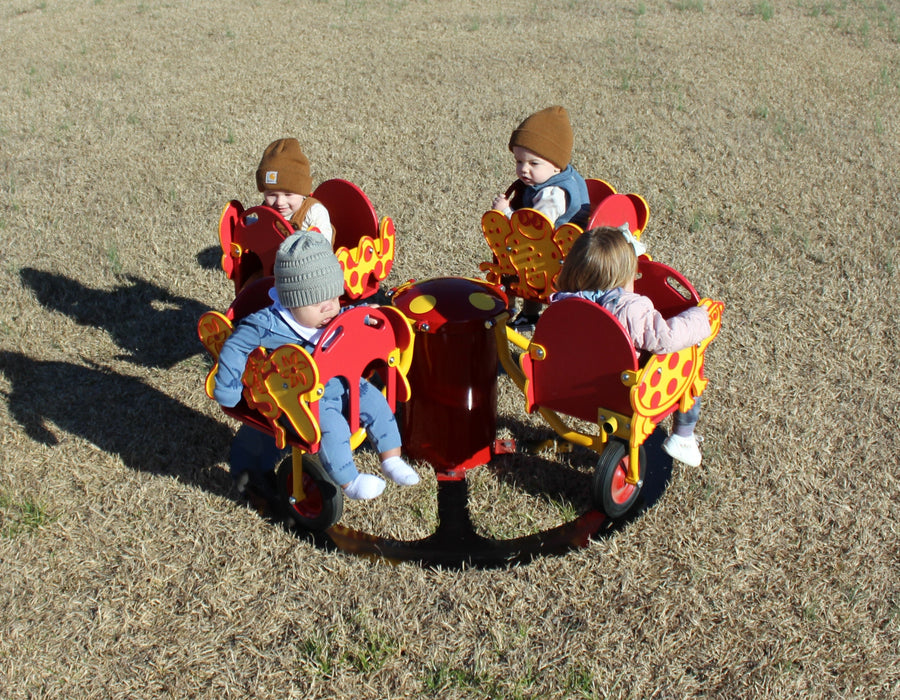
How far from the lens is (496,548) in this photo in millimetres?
3342

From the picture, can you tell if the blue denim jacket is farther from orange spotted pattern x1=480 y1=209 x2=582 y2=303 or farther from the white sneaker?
the white sneaker

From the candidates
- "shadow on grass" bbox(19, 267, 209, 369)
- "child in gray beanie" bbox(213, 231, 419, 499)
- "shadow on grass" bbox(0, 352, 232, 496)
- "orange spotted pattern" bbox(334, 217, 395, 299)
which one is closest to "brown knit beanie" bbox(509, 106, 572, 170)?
"orange spotted pattern" bbox(334, 217, 395, 299)

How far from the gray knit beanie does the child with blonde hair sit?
0.84m

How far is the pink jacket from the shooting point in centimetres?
303

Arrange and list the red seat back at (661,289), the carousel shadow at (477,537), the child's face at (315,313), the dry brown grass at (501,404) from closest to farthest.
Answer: the dry brown grass at (501,404), the child's face at (315,313), the carousel shadow at (477,537), the red seat back at (661,289)

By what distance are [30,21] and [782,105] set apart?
34.5 feet

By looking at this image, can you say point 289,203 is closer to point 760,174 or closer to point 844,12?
point 760,174

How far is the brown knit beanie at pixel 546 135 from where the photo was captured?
4.10m

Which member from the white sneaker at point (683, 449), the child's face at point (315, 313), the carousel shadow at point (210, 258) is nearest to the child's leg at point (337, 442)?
the child's face at point (315, 313)

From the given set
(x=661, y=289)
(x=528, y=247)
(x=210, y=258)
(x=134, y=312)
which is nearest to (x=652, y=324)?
(x=661, y=289)

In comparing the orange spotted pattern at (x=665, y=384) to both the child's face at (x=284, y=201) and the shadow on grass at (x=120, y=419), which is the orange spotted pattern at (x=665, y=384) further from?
the child's face at (x=284, y=201)

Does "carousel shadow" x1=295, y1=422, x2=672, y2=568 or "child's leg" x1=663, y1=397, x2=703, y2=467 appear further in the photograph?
"child's leg" x1=663, y1=397, x2=703, y2=467

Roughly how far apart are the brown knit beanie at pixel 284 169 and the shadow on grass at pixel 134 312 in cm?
118

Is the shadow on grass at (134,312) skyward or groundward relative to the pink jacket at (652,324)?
groundward
